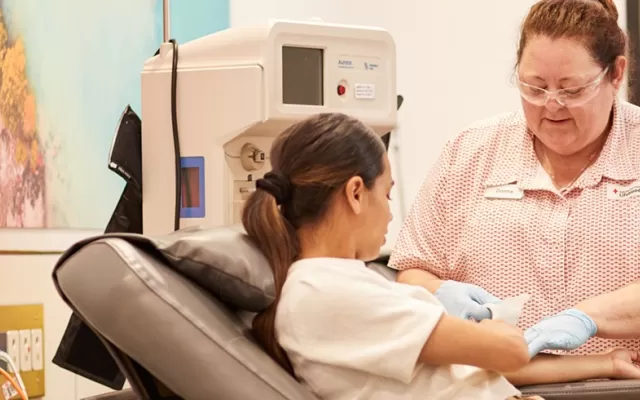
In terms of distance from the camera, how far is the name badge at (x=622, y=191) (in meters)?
1.97

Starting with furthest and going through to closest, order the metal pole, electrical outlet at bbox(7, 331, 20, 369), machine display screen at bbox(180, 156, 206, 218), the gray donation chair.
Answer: the metal pole, electrical outlet at bbox(7, 331, 20, 369), machine display screen at bbox(180, 156, 206, 218), the gray donation chair

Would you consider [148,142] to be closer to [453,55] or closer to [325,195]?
Result: [325,195]

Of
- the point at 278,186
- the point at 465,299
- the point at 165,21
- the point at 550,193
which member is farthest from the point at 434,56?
the point at 278,186

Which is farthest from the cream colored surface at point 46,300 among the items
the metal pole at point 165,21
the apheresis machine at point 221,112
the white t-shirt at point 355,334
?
the white t-shirt at point 355,334

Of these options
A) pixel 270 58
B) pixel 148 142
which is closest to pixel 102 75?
pixel 148 142

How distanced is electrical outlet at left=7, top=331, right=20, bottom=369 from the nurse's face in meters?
1.46

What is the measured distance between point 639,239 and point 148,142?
1166mm

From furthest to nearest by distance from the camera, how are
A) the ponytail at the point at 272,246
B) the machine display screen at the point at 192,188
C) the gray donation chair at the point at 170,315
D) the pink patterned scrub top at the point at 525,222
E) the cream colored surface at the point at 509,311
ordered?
1. the machine display screen at the point at 192,188
2. the pink patterned scrub top at the point at 525,222
3. the cream colored surface at the point at 509,311
4. the ponytail at the point at 272,246
5. the gray donation chair at the point at 170,315

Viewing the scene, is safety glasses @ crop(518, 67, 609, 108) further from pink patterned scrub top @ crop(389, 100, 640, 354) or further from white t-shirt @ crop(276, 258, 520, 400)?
white t-shirt @ crop(276, 258, 520, 400)

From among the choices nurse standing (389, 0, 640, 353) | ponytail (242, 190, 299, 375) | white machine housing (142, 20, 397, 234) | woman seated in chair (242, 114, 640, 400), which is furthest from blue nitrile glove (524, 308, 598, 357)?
white machine housing (142, 20, 397, 234)

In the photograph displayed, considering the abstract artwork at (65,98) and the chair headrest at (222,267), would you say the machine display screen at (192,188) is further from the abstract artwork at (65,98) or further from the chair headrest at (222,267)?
the chair headrest at (222,267)

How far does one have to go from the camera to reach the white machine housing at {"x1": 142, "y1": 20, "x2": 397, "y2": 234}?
2.18 meters

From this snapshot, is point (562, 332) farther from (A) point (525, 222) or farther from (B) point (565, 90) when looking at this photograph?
(B) point (565, 90)

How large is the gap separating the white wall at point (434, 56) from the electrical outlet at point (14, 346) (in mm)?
1515
